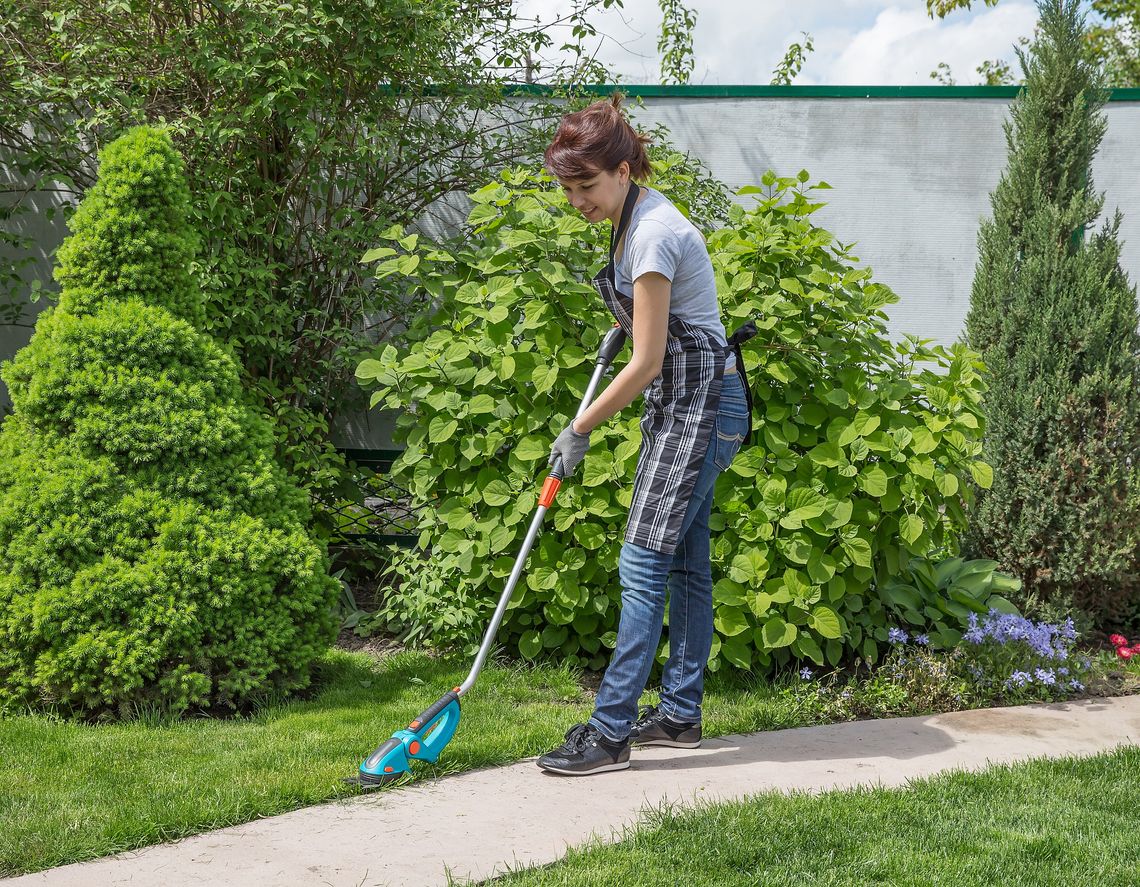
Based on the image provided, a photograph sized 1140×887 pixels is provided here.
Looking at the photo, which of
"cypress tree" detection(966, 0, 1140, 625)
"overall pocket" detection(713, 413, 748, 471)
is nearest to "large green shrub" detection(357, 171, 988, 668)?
"overall pocket" detection(713, 413, 748, 471)

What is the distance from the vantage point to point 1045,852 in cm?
279

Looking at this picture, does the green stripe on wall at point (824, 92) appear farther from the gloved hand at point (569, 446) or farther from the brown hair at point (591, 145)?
the gloved hand at point (569, 446)

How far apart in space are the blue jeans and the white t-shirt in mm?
274

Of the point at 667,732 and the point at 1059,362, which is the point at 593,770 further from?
the point at 1059,362

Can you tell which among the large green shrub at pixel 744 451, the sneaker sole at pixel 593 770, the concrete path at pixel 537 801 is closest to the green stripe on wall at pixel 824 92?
the large green shrub at pixel 744 451

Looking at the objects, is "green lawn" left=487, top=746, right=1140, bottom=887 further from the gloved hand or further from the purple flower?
the gloved hand

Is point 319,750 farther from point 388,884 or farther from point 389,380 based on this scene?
point 389,380

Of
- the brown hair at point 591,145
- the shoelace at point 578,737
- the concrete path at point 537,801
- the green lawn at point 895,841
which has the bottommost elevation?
the green lawn at point 895,841

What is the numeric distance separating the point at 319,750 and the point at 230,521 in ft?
3.16

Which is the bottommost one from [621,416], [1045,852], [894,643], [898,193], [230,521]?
[1045,852]

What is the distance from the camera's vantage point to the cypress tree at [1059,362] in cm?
499

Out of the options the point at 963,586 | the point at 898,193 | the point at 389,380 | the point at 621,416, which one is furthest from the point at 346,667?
the point at 898,193

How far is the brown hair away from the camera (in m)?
3.18

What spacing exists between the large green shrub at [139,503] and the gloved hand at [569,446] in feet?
3.70
